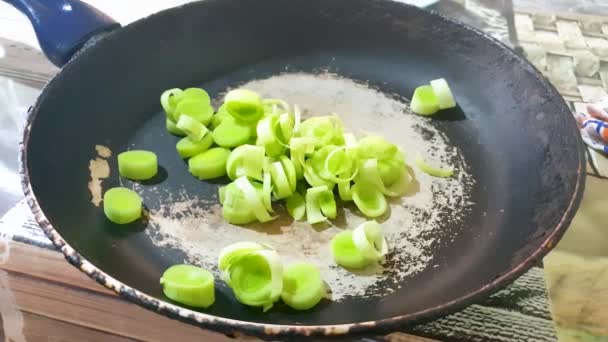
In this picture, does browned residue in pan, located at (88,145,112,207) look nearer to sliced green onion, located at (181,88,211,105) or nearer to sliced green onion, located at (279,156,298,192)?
sliced green onion, located at (181,88,211,105)

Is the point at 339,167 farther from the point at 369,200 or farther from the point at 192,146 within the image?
the point at 192,146

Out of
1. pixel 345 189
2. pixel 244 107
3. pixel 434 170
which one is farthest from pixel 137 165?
pixel 434 170

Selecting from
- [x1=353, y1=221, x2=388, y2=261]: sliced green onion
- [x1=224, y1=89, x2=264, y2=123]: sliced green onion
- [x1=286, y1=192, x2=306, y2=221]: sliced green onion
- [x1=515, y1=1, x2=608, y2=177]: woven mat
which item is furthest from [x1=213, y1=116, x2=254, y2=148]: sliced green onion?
[x1=515, y1=1, x2=608, y2=177]: woven mat

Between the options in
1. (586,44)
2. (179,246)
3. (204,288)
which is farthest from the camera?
(586,44)

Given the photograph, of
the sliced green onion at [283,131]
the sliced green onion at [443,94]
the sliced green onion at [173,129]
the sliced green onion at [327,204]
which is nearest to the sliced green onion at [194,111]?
the sliced green onion at [173,129]

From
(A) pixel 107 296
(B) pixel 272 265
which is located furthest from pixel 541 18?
(A) pixel 107 296

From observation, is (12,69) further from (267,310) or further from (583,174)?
(583,174)
